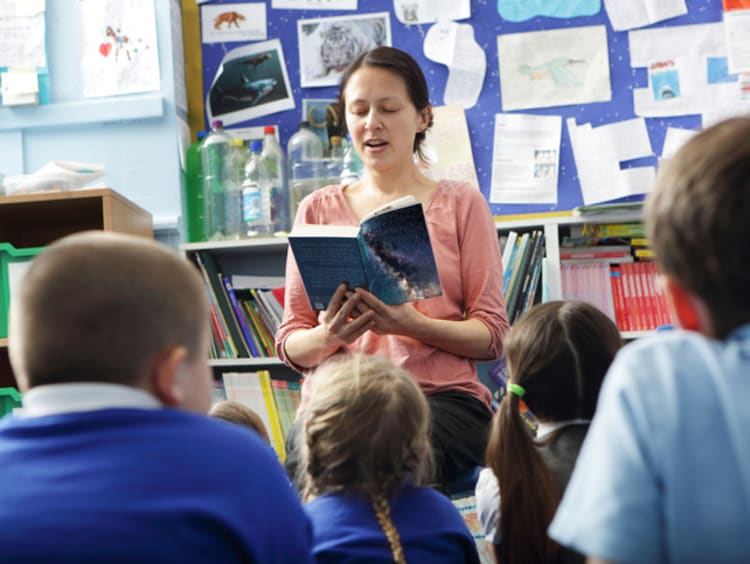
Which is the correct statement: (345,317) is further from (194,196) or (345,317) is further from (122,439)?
(194,196)

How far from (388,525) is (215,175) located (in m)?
1.91

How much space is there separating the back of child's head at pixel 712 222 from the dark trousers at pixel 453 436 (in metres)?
0.98

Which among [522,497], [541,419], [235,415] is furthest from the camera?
[235,415]

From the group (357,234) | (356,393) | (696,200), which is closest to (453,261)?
(357,234)

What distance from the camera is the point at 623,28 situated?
2.87 metres

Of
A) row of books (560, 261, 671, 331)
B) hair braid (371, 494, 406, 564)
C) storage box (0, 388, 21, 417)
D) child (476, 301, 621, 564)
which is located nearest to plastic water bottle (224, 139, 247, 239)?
storage box (0, 388, 21, 417)

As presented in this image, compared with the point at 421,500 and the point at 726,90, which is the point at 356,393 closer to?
the point at 421,500

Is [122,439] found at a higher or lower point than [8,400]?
higher

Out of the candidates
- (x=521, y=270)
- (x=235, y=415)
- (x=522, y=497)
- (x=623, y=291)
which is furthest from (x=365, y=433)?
(x=623, y=291)

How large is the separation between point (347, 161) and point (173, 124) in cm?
57

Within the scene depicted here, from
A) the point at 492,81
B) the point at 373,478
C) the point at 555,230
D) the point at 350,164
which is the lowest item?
the point at 373,478

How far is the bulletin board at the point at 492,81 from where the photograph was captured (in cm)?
285

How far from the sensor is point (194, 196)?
298 cm

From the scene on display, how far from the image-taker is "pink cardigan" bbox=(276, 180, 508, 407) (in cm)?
183
